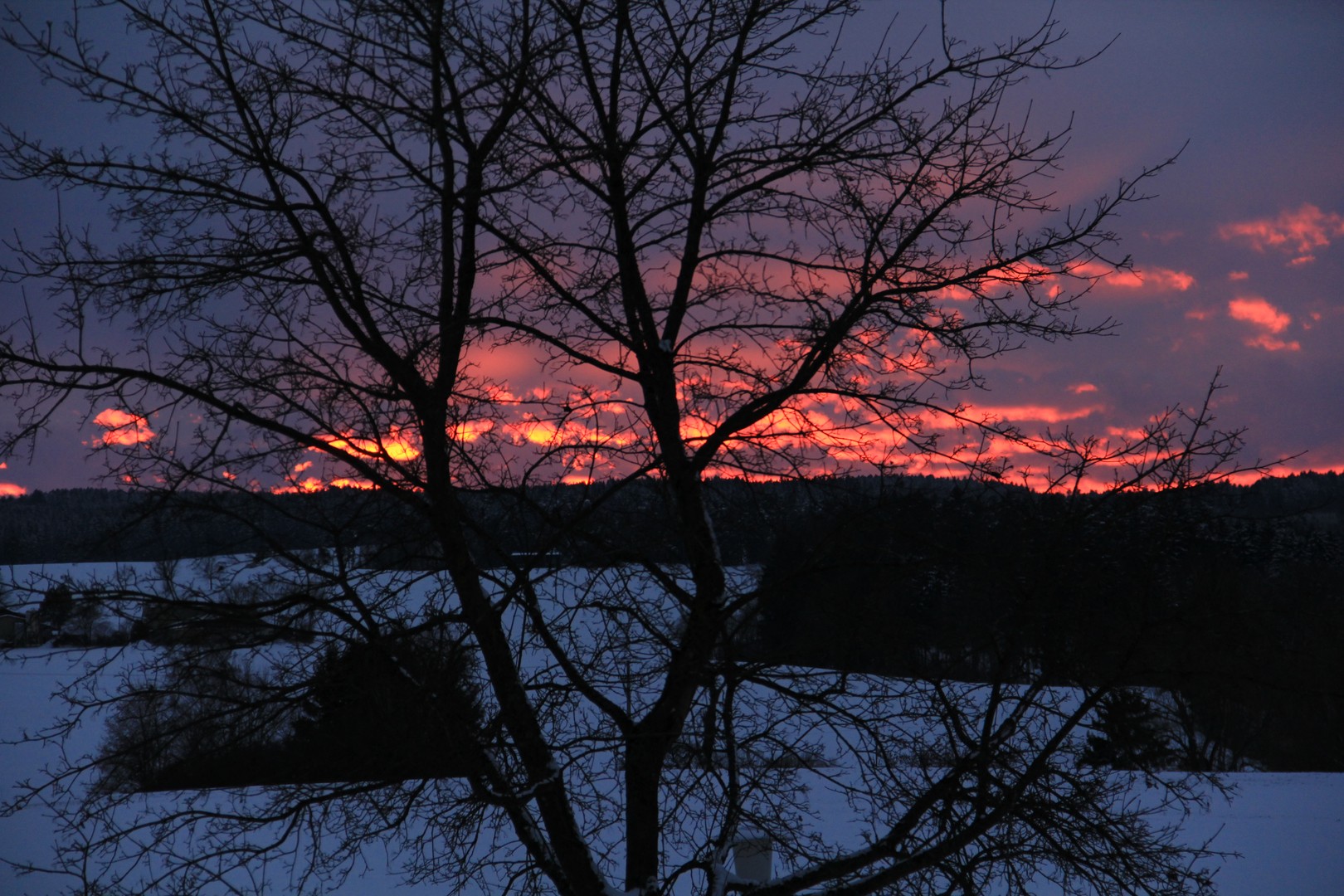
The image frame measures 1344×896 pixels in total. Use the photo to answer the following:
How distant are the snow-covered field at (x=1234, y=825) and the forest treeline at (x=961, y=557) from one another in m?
1.06

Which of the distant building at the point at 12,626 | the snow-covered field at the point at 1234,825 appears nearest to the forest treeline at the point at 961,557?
the distant building at the point at 12,626

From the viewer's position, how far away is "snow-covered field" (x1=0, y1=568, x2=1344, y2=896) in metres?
5.59

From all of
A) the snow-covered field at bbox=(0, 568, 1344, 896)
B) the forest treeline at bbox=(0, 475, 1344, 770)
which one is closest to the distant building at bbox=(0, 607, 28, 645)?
the snow-covered field at bbox=(0, 568, 1344, 896)

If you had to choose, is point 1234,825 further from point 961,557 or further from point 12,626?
point 12,626

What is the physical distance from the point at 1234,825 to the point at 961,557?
7615mm

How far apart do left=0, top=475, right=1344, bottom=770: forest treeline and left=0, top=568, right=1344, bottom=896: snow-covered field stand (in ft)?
3.48

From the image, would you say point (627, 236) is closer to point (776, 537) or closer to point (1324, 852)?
point (776, 537)

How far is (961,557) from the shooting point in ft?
13.0

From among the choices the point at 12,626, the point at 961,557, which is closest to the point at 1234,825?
the point at 961,557

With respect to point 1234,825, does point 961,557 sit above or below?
above

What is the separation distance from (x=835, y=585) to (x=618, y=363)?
1.59 metres

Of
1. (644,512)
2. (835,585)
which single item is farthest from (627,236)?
(835,585)

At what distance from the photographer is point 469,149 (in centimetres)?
466

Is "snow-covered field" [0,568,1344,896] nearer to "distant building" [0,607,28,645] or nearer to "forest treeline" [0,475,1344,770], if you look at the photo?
"distant building" [0,607,28,645]
